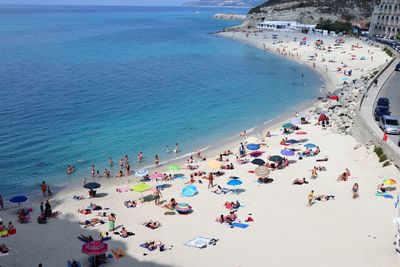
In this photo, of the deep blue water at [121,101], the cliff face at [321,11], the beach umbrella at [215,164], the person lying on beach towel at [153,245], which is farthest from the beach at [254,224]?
the cliff face at [321,11]

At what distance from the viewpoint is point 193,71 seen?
77250mm

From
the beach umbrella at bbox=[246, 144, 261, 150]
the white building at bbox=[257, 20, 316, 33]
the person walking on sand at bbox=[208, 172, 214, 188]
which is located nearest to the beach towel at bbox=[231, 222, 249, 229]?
the person walking on sand at bbox=[208, 172, 214, 188]

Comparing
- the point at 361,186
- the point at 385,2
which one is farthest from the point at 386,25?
the point at 361,186

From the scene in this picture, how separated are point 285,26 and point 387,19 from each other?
146ft

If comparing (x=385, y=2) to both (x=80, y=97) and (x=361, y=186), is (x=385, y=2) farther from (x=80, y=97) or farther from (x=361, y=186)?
(x=361, y=186)

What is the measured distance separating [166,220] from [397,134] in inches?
678

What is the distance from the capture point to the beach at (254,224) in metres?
18.7

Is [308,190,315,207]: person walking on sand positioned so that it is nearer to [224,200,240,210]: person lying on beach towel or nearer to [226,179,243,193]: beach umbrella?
[224,200,240,210]: person lying on beach towel

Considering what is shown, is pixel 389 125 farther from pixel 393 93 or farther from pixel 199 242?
pixel 199 242

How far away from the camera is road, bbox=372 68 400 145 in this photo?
3704cm

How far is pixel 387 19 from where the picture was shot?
104562 mm

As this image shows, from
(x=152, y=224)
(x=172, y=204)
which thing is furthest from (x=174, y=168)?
(x=152, y=224)

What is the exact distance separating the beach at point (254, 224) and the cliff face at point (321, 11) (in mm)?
119728

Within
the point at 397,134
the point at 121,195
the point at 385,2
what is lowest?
the point at 121,195
